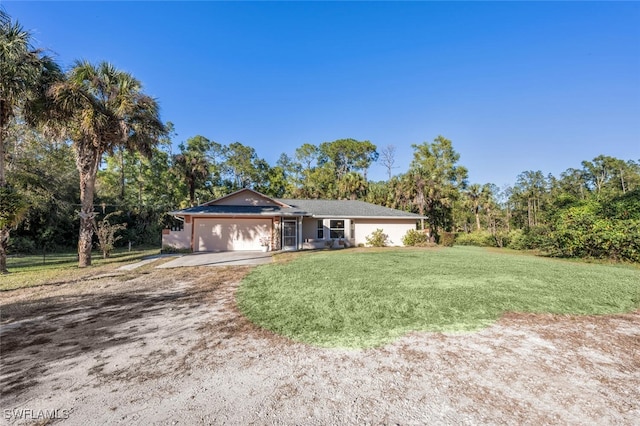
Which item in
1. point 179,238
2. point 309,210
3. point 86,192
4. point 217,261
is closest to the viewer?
point 86,192

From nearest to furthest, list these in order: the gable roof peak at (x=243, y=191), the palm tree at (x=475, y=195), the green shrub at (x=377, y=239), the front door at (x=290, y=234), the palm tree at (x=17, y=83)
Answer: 1. the palm tree at (x=17, y=83)
2. the front door at (x=290, y=234)
3. the gable roof peak at (x=243, y=191)
4. the green shrub at (x=377, y=239)
5. the palm tree at (x=475, y=195)

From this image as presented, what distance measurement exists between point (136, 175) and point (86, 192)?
22.2m

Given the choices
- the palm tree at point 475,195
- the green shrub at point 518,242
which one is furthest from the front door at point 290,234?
the palm tree at point 475,195

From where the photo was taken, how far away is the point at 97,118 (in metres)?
11.0

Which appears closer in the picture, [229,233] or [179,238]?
[179,238]

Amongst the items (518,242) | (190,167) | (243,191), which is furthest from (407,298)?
(190,167)

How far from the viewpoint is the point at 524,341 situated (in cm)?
408

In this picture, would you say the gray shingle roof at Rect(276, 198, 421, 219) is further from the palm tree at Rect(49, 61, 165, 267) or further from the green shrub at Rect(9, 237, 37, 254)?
the green shrub at Rect(9, 237, 37, 254)

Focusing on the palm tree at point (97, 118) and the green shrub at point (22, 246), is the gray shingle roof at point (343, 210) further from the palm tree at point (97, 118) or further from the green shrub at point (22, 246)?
the green shrub at point (22, 246)

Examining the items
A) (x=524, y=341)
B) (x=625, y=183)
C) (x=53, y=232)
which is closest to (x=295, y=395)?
(x=524, y=341)

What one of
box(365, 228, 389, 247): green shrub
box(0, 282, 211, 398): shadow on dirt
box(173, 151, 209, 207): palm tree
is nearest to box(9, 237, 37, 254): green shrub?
box(173, 151, 209, 207): palm tree

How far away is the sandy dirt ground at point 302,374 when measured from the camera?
2.57 meters

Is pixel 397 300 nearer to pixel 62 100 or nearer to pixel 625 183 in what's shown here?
pixel 62 100

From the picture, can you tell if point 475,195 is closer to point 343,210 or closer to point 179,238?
point 343,210
